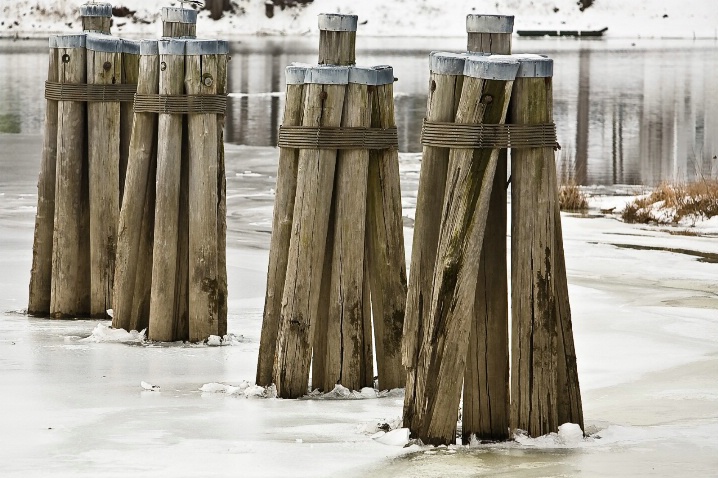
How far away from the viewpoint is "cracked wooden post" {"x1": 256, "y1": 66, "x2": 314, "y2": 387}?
6457 mm

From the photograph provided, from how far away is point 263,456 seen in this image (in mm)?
5285

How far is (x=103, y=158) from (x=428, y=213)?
3.64 m

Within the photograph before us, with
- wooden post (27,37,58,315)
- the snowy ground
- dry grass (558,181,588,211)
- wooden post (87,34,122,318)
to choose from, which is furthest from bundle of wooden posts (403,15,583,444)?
dry grass (558,181,588,211)

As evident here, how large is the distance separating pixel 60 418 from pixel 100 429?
29 centimetres

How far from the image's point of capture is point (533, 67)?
5344mm

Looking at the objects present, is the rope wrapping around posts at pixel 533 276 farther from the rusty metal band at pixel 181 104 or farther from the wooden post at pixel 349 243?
the rusty metal band at pixel 181 104

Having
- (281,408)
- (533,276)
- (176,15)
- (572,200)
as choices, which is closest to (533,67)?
(533,276)

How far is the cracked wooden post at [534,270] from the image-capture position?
17.8ft

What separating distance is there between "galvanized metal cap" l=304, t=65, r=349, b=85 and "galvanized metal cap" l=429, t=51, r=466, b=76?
2.99ft

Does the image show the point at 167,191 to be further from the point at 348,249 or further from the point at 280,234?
the point at 348,249

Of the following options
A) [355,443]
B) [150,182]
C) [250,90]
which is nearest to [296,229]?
[355,443]

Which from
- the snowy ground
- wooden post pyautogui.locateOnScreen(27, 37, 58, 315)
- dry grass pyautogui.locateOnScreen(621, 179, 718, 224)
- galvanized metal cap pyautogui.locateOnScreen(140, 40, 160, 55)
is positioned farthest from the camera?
dry grass pyautogui.locateOnScreen(621, 179, 718, 224)

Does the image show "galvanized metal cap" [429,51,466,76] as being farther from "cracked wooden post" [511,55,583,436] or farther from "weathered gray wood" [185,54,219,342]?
"weathered gray wood" [185,54,219,342]

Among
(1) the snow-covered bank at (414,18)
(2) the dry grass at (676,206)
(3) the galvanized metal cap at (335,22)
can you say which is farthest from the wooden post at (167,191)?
(1) the snow-covered bank at (414,18)
